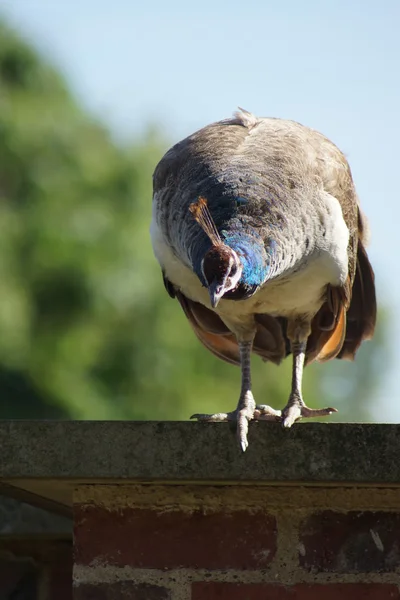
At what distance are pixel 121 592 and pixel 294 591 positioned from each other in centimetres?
37

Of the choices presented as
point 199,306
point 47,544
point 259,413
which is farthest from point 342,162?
point 47,544

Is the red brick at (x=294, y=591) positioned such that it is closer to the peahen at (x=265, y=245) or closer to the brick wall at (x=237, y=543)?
the brick wall at (x=237, y=543)

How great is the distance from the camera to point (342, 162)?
4.68 metres

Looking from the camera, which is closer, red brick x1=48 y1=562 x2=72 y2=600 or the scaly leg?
red brick x1=48 y1=562 x2=72 y2=600

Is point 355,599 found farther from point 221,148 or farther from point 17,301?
point 17,301

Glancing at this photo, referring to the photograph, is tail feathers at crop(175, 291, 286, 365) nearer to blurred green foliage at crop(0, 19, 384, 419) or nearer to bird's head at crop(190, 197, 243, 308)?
bird's head at crop(190, 197, 243, 308)

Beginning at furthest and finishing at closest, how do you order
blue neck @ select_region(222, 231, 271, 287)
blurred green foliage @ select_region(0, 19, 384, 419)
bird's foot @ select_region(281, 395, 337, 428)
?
1. blurred green foliage @ select_region(0, 19, 384, 419)
2. bird's foot @ select_region(281, 395, 337, 428)
3. blue neck @ select_region(222, 231, 271, 287)

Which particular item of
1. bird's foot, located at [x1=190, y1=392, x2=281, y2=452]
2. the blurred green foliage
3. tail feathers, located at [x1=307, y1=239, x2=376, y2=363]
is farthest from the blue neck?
the blurred green foliage

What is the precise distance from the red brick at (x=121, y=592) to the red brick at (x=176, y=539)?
48 mm

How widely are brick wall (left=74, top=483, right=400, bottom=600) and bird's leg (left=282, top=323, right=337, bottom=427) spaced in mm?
1257

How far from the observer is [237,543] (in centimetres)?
253

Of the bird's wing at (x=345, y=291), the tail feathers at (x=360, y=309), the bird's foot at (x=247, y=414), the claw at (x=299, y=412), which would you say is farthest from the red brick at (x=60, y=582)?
the tail feathers at (x=360, y=309)

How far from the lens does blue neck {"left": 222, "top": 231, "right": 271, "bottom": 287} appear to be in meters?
3.76

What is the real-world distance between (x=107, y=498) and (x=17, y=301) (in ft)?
51.6
